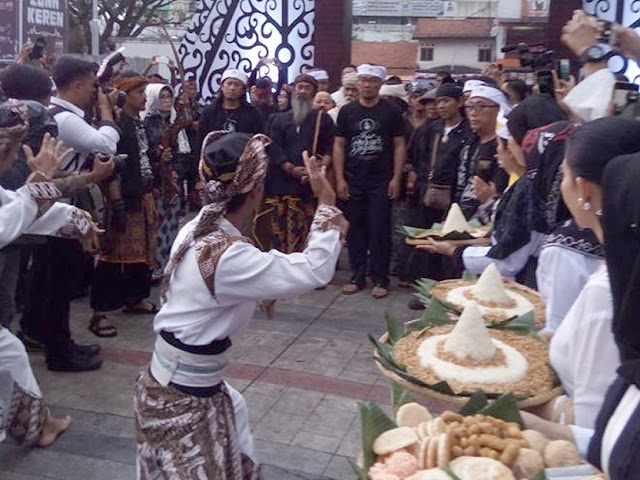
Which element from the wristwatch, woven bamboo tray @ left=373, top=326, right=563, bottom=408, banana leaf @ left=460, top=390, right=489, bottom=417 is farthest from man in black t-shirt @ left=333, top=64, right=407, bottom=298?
banana leaf @ left=460, top=390, right=489, bottom=417

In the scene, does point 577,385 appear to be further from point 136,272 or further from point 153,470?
point 136,272

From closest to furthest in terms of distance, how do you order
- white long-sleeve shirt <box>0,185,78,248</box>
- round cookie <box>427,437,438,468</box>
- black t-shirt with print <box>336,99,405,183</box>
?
round cookie <box>427,437,438,468</box>
white long-sleeve shirt <box>0,185,78,248</box>
black t-shirt with print <box>336,99,405,183</box>

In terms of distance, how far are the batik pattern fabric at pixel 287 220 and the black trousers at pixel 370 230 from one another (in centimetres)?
41

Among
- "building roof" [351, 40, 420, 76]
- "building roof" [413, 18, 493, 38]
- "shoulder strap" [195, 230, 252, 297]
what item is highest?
"building roof" [413, 18, 493, 38]

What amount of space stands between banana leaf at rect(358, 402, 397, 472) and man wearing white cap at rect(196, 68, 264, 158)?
16.8 feet

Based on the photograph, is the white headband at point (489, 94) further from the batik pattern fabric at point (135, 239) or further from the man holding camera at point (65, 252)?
the batik pattern fabric at point (135, 239)

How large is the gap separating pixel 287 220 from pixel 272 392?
8.49ft

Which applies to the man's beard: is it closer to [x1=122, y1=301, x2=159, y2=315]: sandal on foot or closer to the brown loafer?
the brown loafer

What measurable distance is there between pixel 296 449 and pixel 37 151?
208 cm

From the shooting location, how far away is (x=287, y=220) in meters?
7.21

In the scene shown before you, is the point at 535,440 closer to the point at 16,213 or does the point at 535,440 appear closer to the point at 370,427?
the point at 370,427

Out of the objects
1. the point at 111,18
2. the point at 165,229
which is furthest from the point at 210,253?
the point at 111,18

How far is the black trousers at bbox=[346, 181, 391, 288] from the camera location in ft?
23.3

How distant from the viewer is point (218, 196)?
2.75 m
